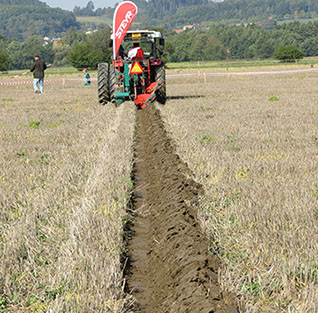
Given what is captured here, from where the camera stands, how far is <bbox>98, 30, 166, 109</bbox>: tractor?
43.2 feet

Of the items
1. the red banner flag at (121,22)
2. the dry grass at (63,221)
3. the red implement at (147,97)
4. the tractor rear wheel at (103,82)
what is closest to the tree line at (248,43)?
the tractor rear wheel at (103,82)

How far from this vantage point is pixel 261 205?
4078mm

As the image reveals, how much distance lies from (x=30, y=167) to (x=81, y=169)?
75 cm

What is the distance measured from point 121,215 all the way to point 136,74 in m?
9.49

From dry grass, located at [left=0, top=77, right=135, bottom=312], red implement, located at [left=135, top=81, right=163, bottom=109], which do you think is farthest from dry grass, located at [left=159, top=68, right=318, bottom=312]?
red implement, located at [left=135, top=81, right=163, bottom=109]

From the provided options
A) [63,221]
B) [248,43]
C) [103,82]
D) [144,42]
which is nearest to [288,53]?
[248,43]

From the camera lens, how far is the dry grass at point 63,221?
111 inches

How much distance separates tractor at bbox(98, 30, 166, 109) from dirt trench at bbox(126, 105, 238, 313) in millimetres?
7577

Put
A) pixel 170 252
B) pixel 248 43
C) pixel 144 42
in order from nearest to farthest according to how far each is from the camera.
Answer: pixel 170 252
pixel 144 42
pixel 248 43

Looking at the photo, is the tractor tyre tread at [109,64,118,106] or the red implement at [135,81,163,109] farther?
the tractor tyre tread at [109,64,118,106]

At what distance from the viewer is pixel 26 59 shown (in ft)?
454

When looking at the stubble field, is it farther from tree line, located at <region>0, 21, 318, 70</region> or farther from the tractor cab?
tree line, located at <region>0, 21, 318, 70</region>

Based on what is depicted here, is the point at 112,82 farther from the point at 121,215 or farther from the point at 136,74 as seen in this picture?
the point at 121,215

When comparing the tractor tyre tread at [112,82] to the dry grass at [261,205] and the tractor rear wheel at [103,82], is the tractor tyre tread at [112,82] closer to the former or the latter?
the tractor rear wheel at [103,82]
